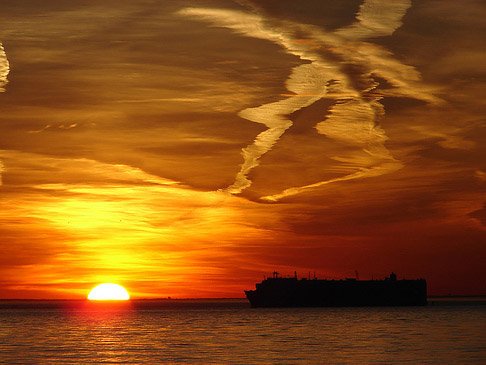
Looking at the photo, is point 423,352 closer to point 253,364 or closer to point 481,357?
point 481,357

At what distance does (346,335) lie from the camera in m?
86.6

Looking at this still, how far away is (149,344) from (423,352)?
92.4ft

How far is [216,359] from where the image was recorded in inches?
2302

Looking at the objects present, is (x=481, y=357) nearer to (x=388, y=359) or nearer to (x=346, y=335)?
(x=388, y=359)

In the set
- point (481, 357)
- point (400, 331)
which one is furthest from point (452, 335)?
point (481, 357)

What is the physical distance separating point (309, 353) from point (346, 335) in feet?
82.2

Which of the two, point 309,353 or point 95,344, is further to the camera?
point 95,344

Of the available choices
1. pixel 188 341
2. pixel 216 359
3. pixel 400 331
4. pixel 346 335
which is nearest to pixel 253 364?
pixel 216 359

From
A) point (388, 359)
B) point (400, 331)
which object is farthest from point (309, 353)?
point (400, 331)

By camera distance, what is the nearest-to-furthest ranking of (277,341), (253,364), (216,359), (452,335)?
(253,364) < (216,359) < (277,341) < (452,335)

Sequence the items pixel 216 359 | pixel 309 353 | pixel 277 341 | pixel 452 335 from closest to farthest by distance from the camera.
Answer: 1. pixel 216 359
2. pixel 309 353
3. pixel 277 341
4. pixel 452 335

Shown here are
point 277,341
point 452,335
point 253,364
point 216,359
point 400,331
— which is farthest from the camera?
point 400,331

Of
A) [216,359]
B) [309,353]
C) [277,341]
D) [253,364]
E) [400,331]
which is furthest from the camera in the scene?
[400,331]

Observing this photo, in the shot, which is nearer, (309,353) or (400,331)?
(309,353)
